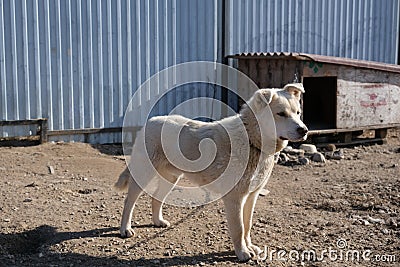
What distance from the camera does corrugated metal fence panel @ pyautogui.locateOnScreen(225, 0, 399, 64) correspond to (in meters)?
10.9

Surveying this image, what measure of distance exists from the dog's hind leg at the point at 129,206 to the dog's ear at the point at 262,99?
1.35 m

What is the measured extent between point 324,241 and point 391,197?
5.70 feet

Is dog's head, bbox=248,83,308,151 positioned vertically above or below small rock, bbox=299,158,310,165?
above

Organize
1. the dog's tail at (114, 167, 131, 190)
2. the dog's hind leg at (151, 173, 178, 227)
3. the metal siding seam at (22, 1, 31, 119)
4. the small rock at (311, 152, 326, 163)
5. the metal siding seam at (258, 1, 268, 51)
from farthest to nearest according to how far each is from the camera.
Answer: the metal siding seam at (258, 1, 268, 51), the small rock at (311, 152, 326, 163), the metal siding seam at (22, 1, 31, 119), the dog's hind leg at (151, 173, 178, 227), the dog's tail at (114, 167, 131, 190)

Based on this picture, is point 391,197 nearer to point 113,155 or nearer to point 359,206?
point 359,206

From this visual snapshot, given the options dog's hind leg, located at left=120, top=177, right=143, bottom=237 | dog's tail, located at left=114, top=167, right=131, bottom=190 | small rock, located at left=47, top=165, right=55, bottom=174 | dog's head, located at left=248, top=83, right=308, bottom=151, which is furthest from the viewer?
small rock, located at left=47, top=165, right=55, bottom=174

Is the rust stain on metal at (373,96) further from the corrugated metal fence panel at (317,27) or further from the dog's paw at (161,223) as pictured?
the dog's paw at (161,223)

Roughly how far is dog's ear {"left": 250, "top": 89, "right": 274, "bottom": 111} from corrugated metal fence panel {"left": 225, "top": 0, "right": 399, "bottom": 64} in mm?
5647

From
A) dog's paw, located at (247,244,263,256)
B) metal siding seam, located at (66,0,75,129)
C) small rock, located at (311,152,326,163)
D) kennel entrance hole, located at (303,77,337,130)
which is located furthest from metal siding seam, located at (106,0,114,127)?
dog's paw, located at (247,244,263,256)

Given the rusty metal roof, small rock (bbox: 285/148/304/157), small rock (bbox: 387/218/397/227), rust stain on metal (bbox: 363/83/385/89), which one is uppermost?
the rusty metal roof

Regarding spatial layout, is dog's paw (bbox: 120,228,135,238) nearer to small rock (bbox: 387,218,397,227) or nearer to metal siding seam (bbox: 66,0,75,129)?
small rock (bbox: 387,218,397,227)

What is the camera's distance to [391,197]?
7039 millimetres

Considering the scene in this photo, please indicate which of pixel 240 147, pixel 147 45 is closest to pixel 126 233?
pixel 240 147

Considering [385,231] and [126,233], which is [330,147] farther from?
[126,233]
